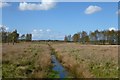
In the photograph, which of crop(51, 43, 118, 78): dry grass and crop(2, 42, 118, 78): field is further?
crop(51, 43, 118, 78): dry grass

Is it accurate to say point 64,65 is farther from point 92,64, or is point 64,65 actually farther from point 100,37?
point 100,37

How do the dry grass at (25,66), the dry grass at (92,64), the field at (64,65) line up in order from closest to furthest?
1. the dry grass at (25,66)
2. the field at (64,65)
3. the dry grass at (92,64)

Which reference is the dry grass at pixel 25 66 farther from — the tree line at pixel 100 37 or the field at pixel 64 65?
the tree line at pixel 100 37

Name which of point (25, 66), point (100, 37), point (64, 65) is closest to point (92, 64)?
point (64, 65)

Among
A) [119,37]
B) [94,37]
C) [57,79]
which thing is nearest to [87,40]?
[94,37]

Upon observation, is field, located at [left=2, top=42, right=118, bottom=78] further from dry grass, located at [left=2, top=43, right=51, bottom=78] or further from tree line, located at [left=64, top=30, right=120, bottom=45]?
tree line, located at [left=64, top=30, right=120, bottom=45]

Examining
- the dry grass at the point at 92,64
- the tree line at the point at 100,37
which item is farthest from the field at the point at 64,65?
the tree line at the point at 100,37

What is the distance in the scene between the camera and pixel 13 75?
1834cm

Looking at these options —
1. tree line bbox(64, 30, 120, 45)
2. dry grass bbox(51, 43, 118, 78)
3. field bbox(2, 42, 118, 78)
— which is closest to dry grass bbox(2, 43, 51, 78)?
field bbox(2, 42, 118, 78)

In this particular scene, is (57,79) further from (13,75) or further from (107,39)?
(107,39)

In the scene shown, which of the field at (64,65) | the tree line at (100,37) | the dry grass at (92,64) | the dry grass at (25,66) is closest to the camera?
the dry grass at (25,66)

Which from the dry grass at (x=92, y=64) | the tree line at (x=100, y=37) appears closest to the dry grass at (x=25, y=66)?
the dry grass at (x=92, y=64)

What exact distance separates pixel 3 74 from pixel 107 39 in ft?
381

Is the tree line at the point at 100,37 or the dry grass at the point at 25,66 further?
the tree line at the point at 100,37
